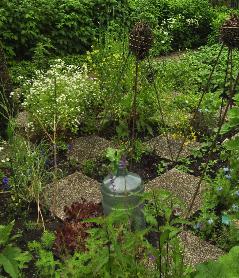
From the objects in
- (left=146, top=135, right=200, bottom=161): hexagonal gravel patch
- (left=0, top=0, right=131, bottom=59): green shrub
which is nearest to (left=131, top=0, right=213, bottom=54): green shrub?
(left=0, top=0, right=131, bottom=59): green shrub

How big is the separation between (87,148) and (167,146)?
81cm

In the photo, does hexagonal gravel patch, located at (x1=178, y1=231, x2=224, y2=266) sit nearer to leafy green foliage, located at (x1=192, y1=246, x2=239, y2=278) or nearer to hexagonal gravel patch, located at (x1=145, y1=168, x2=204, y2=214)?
hexagonal gravel patch, located at (x1=145, y1=168, x2=204, y2=214)

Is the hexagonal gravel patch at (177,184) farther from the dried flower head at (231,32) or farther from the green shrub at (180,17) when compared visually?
the green shrub at (180,17)

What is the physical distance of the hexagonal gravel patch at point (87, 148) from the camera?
16.6 feet

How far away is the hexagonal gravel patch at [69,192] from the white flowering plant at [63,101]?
3.03 feet

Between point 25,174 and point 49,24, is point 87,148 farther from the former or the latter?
point 49,24

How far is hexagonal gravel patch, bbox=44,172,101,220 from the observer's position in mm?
4168

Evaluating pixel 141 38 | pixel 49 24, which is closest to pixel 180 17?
pixel 49 24

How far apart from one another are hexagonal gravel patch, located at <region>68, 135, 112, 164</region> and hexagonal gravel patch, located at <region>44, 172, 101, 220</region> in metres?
0.37

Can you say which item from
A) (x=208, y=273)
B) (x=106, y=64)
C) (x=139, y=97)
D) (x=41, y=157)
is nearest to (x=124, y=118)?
(x=139, y=97)

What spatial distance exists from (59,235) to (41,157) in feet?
3.24

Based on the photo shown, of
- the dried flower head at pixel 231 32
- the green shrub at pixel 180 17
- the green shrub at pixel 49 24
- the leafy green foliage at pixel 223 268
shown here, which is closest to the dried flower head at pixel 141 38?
the dried flower head at pixel 231 32

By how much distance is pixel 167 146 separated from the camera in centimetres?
524

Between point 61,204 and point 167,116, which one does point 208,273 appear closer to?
point 61,204
